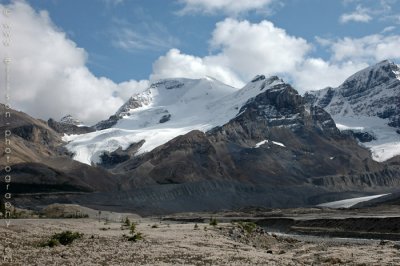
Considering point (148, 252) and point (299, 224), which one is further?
point (299, 224)

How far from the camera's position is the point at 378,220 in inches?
4363

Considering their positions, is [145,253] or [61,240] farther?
[61,240]

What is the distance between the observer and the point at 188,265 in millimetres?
39875

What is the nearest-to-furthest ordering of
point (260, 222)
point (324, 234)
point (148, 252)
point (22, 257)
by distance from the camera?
1. point (22, 257)
2. point (148, 252)
3. point (324, 234)
4. point (260, 222)

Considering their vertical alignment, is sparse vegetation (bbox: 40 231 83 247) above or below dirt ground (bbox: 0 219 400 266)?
above

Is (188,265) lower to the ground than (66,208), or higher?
lower

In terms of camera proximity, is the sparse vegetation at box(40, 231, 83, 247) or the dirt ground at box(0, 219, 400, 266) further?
the sparse vegetation at box(40, 231, 83, 247)

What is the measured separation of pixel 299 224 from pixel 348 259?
284 ft

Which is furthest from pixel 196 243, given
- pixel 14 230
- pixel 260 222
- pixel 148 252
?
pixel 260 222

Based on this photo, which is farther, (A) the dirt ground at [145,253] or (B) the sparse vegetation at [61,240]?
(B) the sparse vegetation at [61,240]

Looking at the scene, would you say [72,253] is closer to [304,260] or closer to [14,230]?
[14,230]

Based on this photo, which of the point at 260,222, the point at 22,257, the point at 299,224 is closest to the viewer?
the point at 22,257

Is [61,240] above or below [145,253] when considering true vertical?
above

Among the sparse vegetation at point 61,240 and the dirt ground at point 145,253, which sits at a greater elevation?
the sparse vegetation at point 61,240
